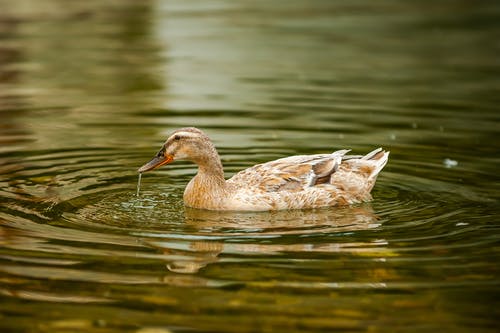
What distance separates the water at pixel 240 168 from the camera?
7.09 metres

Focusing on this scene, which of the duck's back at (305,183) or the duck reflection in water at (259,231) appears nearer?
the duck reflection in water at (259,231)

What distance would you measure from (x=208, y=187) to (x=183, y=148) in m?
0.46

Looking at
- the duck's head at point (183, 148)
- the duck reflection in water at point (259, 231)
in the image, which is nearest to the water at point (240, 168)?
the duck reflection in water at point (259, 231)

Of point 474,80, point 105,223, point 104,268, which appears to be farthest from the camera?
point 474,80

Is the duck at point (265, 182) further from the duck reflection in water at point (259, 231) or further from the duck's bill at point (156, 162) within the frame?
the duck reflection in water at point (259, 231)

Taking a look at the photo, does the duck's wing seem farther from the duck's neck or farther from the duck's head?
the duck's head

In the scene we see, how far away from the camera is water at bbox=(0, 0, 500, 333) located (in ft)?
23.3

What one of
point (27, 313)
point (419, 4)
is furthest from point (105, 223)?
point (419, 4)

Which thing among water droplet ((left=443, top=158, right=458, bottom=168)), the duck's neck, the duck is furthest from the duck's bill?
water droplet ((left=443, top=158, right=458, bottom=168))

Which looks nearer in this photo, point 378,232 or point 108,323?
point 108,323

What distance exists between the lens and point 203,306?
701cm

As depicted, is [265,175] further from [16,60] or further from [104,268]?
[16,60]

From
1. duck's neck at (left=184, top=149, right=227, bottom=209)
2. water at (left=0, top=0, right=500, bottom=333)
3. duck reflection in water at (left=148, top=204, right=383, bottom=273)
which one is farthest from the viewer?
duck's neck at (left=184, top=149, right=227, bottom=209)

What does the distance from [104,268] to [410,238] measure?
2.54 metres
